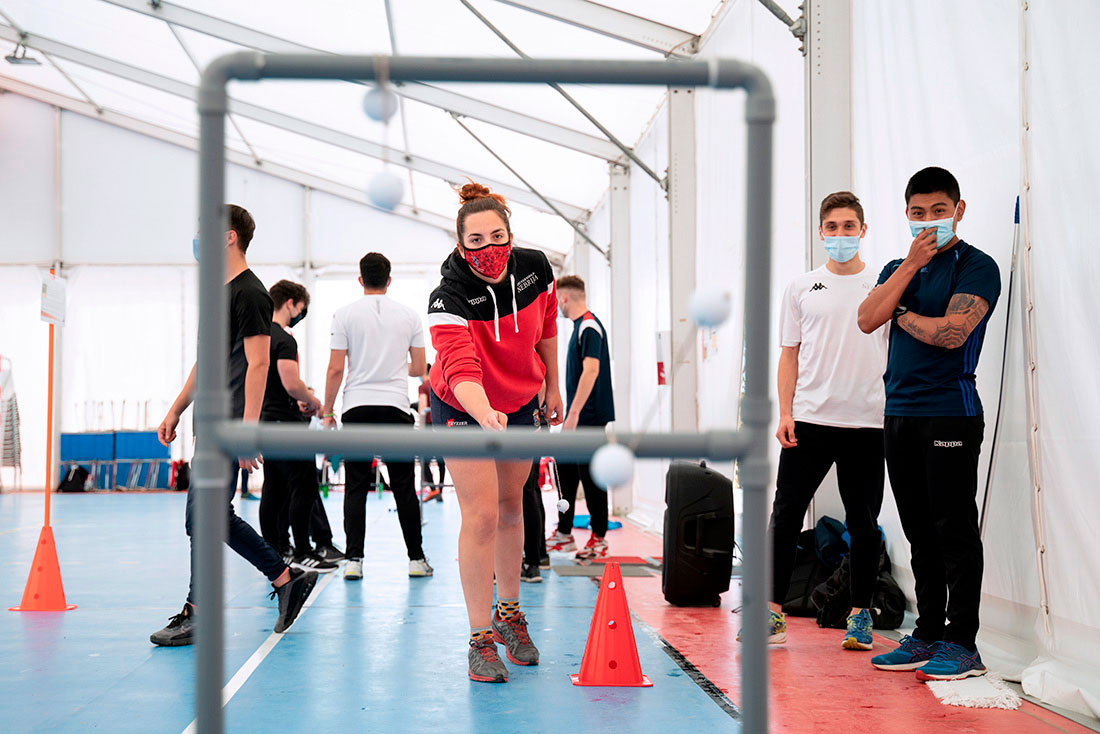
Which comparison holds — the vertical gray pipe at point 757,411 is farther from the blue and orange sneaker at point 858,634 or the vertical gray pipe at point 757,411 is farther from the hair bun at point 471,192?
the blue and orange sneaker at point 858,634

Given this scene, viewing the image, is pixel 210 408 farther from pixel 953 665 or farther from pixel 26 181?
pixel 26 181

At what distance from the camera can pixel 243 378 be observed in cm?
295

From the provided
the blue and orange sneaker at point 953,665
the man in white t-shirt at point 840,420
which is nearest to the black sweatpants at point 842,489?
the man in white t-shirt at point 840,420

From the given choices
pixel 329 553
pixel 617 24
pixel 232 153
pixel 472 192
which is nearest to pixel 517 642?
pixel 472 192

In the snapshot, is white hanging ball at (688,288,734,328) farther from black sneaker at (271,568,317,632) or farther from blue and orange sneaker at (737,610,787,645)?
black sneaker at (271,568,317,632)

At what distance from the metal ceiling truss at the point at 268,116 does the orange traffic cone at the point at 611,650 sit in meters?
7.69

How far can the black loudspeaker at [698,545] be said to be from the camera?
368 centimetres

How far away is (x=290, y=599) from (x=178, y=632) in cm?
36

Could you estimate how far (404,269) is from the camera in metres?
12.7

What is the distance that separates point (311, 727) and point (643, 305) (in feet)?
20.1

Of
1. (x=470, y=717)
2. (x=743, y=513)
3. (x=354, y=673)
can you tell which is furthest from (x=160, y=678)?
(x=743, y=513)

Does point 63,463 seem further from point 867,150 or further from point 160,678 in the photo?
point 867,150

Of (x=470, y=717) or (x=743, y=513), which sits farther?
(x=470, y=717)

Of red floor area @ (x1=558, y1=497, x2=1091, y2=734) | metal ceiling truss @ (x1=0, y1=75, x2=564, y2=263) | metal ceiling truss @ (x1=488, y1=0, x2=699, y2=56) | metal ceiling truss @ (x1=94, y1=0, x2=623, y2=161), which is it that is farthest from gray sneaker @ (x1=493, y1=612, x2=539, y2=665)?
metal ceiling truss @ (x1=0, y1=75, x2=564, y2=263)
